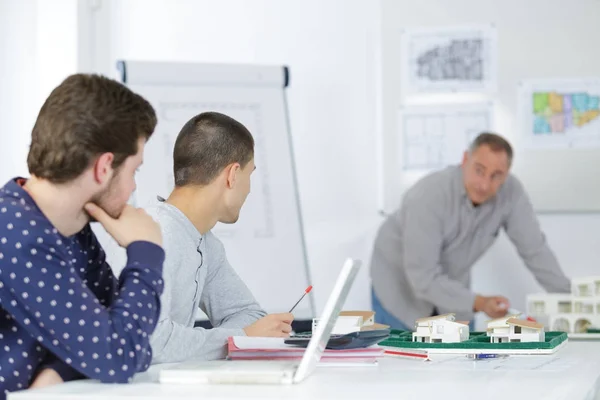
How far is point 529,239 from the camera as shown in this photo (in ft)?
13.0

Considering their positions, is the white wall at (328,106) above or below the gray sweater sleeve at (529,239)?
above

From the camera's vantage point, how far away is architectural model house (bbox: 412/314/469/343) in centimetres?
201

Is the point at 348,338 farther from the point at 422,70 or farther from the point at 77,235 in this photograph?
the point at 422,70

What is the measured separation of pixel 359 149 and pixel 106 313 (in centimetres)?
317

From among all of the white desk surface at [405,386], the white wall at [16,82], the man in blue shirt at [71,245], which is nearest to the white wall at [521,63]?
the white wall at [16,82]

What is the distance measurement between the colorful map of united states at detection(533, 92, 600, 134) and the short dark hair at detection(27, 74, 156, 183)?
3.20 meters

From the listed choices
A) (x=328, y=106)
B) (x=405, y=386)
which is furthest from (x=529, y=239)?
(x=405, y=386)

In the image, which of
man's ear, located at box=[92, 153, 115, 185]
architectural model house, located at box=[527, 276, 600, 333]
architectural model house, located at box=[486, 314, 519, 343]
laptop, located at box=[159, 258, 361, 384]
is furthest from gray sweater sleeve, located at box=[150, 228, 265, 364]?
architectural model house, located at box=[527, 276, 600, 333]

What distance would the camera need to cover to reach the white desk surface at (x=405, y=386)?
129cm

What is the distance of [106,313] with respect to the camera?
53.0 inches

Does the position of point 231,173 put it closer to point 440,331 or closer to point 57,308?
point 440,331

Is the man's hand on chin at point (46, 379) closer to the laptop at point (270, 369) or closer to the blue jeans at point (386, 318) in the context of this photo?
the laptop at point (270, 369)

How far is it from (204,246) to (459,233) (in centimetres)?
216

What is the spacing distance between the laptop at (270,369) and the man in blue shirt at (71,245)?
0.07m
